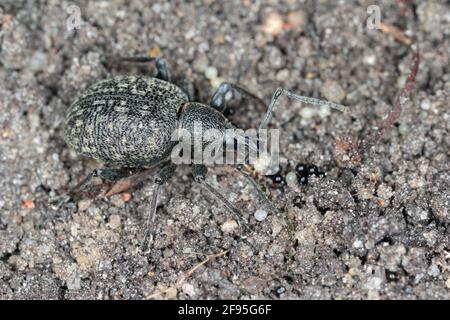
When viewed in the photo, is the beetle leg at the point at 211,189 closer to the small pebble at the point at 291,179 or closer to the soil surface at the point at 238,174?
the soil surface at the point at 238,174

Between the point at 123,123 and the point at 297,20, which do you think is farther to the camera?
the point at 297,20

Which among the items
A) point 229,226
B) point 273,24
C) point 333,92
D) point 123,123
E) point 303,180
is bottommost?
point 229,226

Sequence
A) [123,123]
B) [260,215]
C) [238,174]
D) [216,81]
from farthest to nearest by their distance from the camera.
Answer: [216,81] < [238,174] < [260,215] < [123,123]

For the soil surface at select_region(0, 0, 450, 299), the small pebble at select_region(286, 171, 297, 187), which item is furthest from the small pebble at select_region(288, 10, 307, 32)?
the small pebble at select_region(286, 171, 297, 187)

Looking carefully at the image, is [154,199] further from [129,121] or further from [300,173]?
[300,173]

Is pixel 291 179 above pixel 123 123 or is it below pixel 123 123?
below

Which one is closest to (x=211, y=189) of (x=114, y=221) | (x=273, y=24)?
(x=114, y=221)
